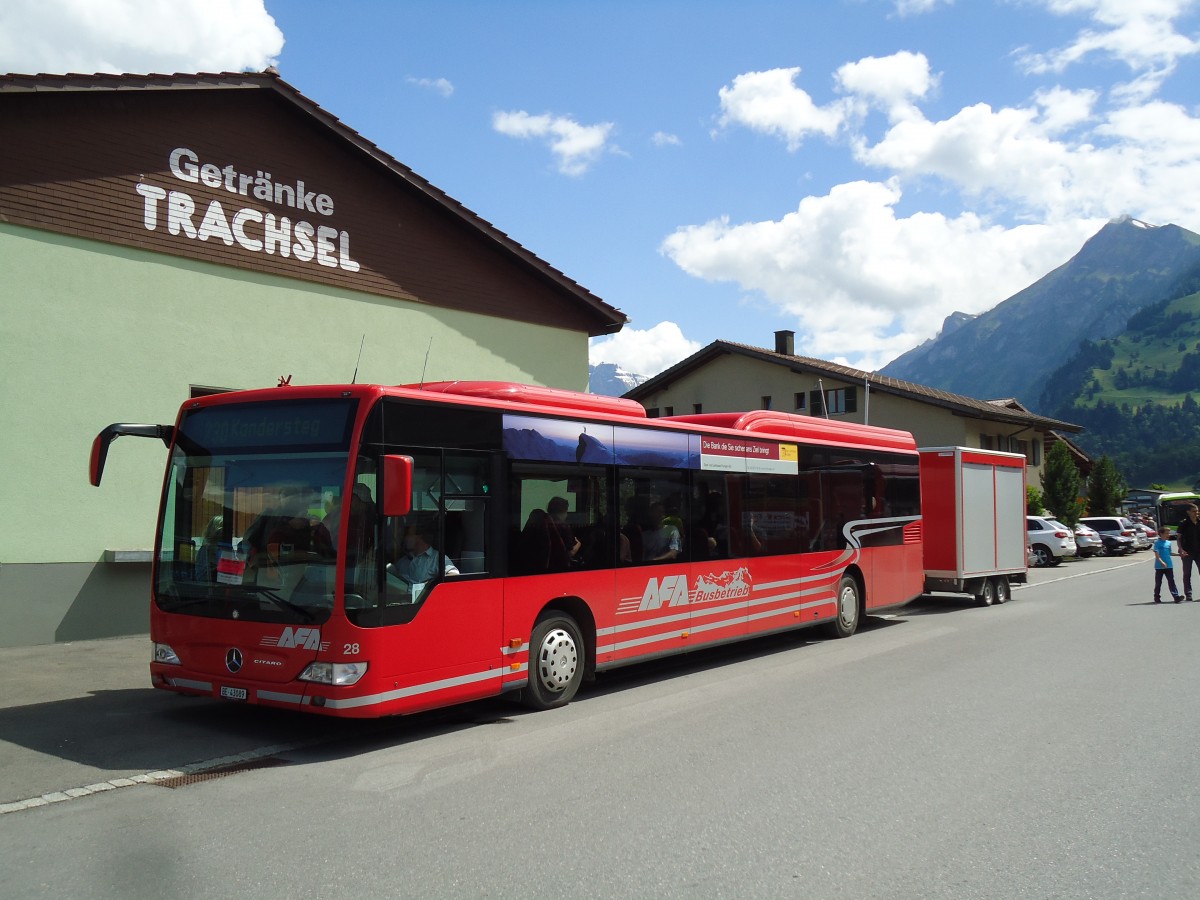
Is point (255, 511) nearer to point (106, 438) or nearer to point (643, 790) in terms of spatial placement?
point (106, 438)

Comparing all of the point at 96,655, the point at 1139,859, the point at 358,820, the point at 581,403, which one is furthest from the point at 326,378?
the point at 1139,859

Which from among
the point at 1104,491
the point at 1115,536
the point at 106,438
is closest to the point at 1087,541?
the point at 1115,536

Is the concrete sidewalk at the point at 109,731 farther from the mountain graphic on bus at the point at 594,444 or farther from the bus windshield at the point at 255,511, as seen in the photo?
the mountain graphic on bus at the point at 594,444

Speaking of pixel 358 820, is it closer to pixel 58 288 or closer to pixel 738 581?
pixel 738 581

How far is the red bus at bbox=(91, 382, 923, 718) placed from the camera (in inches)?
289

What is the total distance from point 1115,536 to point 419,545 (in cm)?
4335

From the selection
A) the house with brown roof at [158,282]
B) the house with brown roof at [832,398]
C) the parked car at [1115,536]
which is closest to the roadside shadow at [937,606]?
the house with brown roof at [158,282]

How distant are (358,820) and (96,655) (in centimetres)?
810

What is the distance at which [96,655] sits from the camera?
12.1 metres

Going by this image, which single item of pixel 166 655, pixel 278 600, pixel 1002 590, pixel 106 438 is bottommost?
pixel 1002 590

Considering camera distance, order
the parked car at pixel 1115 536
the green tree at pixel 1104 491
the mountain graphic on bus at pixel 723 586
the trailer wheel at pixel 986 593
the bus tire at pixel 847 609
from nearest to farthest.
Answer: the mountain graphic on bus at pixel 723 586 → the bus tire at pixel 847 609 → the trailer wheel at pixel 986 593 → the parked car at pixel 1115 536 → the green tree at pixel 1104 491

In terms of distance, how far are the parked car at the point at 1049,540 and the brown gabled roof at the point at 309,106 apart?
21.7 meters

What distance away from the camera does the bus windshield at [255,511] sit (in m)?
7.39

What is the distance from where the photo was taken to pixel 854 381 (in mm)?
42500
